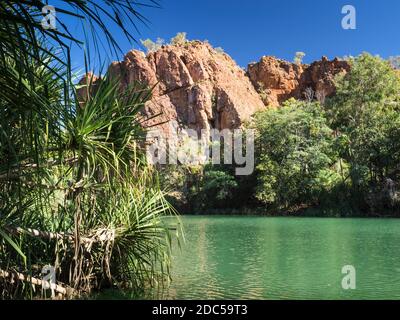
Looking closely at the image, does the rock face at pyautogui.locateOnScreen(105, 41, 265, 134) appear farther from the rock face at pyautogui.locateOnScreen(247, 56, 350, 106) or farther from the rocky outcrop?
the rocky outcrop

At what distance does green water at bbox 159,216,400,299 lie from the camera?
26.2 ft

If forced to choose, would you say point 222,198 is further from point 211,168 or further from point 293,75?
point 293,75

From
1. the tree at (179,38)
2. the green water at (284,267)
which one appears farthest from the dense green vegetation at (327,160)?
the tree at (179,38)

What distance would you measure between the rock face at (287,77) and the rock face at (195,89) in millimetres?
3110

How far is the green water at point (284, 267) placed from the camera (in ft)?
26.2

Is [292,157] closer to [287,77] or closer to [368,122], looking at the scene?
[368,122]

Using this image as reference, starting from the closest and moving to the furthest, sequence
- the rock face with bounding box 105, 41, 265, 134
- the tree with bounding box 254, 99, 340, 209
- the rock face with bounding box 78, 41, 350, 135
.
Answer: the tree with bounding box 254, 99, 340, 209 → the rock face with bounding box 105, 41, 265, 134 → the rock face with bounding box 78, 41, 350, 135

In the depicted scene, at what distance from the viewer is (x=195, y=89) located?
58906 millimetres

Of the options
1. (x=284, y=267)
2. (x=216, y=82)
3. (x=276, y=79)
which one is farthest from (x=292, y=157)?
(x=276, y=79)

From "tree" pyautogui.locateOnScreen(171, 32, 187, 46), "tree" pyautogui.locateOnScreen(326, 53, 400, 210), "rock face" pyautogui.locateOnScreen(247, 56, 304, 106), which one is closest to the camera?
"tree" pyautogui.locateOnScreen(326, 53, 400, 210)

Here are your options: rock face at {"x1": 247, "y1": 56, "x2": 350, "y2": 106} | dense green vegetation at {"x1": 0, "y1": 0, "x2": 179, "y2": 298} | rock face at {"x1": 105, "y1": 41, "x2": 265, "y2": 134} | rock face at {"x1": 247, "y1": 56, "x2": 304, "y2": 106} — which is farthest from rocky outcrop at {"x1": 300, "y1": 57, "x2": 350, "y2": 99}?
dense green vegetation at {"x1": 0, "y1": 0, "x2": 179, "y2": 298}

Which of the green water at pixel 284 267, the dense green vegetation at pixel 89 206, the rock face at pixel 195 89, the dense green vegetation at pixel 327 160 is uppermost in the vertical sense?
the rock face at pixel 195 89

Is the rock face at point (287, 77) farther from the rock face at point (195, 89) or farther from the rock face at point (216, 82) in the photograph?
the rock face at point (195, 89)

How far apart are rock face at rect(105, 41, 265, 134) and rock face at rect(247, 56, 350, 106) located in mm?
3110
